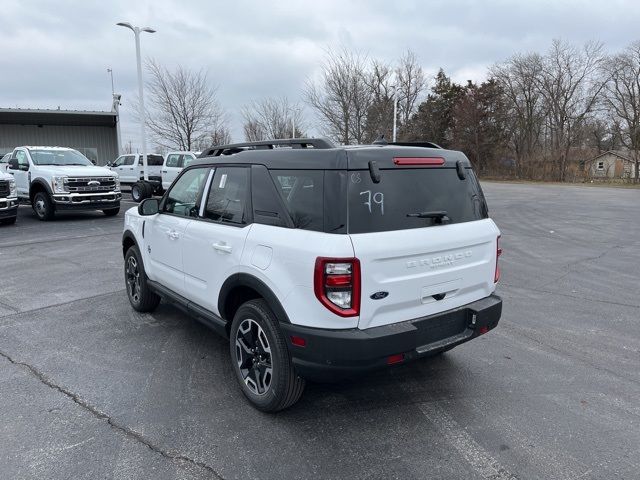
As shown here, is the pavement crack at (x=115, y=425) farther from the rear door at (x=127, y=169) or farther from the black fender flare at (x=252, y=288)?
the rear door at (x=127, y=169)

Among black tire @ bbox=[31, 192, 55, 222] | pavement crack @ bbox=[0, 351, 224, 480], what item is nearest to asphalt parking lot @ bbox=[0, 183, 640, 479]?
pavement crack @ bbox=[0, 351, 224, 480]

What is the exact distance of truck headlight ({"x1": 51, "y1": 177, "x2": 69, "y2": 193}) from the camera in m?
12.6

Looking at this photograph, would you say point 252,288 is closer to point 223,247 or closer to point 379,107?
point 223,247

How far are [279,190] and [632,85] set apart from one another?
172 feet

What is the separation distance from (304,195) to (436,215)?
0.92 m

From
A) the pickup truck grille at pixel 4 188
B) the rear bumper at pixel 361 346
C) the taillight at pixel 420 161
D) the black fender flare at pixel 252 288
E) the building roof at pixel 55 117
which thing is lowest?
the rear bumper at pixel 361 346

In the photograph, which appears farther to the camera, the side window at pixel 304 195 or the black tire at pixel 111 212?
the black tire at pixel 111 212

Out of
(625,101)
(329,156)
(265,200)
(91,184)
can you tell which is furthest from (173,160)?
(625,101)

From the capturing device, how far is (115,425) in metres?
3.11

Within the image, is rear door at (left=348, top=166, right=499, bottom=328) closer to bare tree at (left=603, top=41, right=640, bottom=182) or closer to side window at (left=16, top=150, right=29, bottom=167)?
side window at (left=16, top=150, right=29, bottom=167)

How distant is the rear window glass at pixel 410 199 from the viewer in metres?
2.79

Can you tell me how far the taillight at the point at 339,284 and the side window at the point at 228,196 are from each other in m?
0.93

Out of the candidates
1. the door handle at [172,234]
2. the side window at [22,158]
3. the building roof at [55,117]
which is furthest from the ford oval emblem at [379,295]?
the building roof at [55,117]

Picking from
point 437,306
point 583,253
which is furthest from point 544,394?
point 583,253
